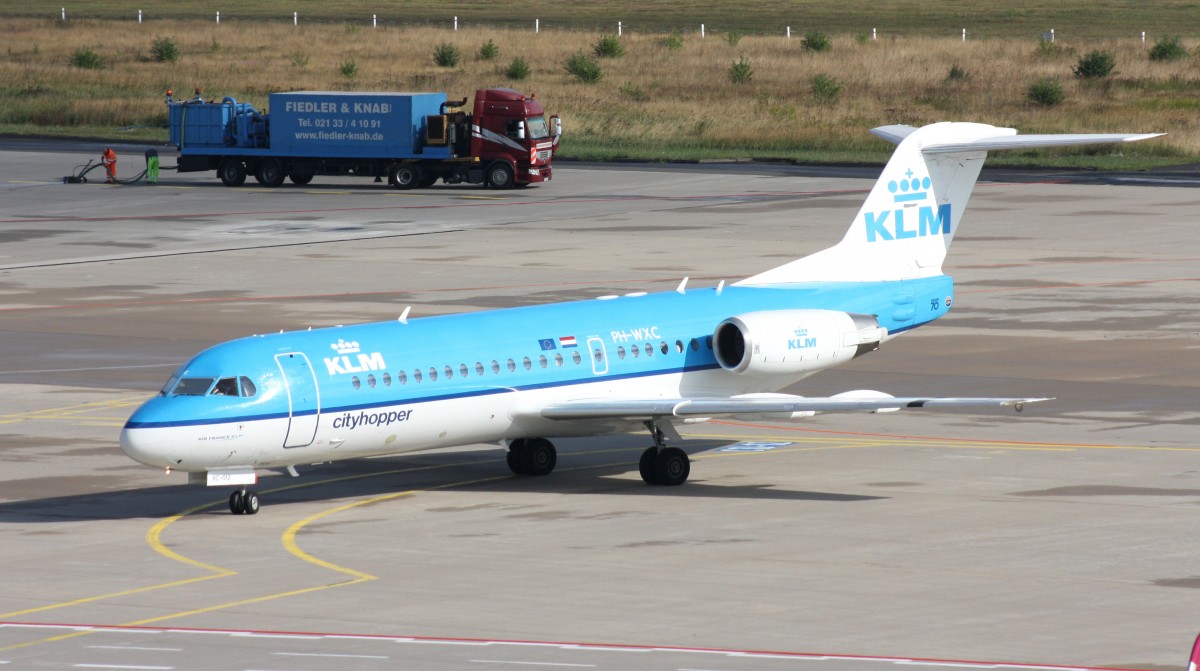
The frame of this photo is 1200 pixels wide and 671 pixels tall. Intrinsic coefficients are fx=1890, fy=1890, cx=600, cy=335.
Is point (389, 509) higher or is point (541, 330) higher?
point (541, 330)

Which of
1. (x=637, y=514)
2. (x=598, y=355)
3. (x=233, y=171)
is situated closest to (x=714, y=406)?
(x=598, y=355)

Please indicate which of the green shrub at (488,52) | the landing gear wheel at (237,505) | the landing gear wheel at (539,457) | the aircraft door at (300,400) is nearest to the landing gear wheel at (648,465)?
the landing gear wheel at (539,457)

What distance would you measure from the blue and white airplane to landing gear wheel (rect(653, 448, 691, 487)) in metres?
0.02

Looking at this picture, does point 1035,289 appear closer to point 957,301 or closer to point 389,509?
point 957,301

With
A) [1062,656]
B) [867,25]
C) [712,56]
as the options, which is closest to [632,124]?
[712,56]

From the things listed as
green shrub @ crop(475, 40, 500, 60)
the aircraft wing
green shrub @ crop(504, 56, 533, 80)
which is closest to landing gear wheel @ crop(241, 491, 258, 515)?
the aircraft wing

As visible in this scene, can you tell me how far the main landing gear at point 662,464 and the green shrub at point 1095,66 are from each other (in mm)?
81632

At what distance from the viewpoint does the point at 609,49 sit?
12612 cm

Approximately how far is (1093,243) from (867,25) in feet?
333

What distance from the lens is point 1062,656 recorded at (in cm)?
1844

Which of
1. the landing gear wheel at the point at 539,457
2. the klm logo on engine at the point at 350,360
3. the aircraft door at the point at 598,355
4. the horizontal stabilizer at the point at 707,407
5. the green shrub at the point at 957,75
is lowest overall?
the landing gear wheel at the point at 539,457

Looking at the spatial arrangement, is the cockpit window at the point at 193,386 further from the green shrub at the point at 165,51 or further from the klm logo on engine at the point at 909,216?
the green shrub at the point at 165,51

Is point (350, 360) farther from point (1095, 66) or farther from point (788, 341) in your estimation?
point (1095, 66)

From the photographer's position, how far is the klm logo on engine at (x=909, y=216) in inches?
1276
